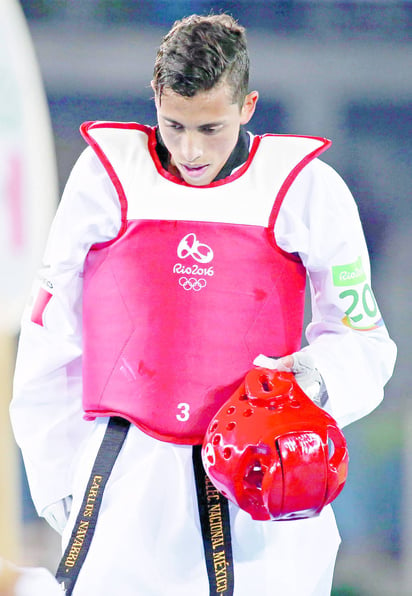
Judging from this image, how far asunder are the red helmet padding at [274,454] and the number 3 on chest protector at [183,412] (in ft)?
0.28

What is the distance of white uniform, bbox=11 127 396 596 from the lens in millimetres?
1573

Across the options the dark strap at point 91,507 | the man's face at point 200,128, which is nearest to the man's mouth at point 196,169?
the man's face at point 200,128

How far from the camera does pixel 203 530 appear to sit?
1579 millimetres

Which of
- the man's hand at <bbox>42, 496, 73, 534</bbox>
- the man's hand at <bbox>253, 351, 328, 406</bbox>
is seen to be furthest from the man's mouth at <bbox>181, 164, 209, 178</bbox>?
the man's hand at <bbox>42, 496, 73, 534</bbox>

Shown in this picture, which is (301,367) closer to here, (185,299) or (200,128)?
(185,299)

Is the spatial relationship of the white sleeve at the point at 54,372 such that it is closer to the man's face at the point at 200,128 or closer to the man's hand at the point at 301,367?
the man's face at the point at 200,128

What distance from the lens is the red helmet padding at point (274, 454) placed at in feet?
4.71

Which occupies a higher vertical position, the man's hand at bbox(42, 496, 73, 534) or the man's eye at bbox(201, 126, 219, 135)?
the man's eye at bbox(201, 126, 219, 135)

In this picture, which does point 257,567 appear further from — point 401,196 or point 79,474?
point 401,196

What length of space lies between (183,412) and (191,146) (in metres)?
0.44

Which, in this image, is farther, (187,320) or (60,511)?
(60,511)

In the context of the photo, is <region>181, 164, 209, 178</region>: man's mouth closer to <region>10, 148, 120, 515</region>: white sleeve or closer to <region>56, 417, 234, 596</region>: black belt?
<region>10, 148, 120, 515</region>: white sleeve

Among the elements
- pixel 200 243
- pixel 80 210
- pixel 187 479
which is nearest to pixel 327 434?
pixel 187 479

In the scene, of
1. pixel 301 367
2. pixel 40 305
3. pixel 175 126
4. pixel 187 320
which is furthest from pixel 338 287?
pixel 40 305
